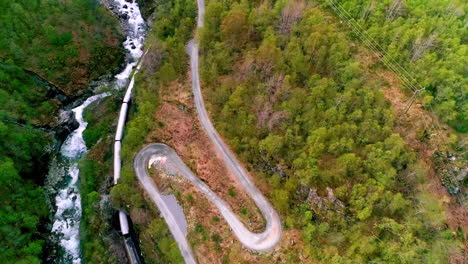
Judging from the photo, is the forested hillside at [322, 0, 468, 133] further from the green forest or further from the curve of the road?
the curve of the road

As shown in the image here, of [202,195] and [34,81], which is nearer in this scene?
[202,195]

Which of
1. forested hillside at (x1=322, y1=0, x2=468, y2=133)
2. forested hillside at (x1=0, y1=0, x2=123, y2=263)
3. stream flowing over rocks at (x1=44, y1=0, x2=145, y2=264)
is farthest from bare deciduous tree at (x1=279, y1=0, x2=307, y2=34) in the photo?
forested hillside at (x1=0, y1=0, x2=123, y2=263)

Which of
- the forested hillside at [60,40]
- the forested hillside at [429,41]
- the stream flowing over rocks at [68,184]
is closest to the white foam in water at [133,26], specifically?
the stream flowing over rocks at [68,184]

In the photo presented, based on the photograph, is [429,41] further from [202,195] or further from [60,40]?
[60,40]

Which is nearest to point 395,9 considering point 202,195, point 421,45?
point 421,45

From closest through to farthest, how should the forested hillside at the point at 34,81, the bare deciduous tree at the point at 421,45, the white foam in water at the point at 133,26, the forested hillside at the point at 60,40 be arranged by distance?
1. the bare deciduous tree at the point at 421,45
2. the forested hillside at the point at 34,81
3. the forested hillside at the point at 60,40
4. the white foam in water at the point at 133,26

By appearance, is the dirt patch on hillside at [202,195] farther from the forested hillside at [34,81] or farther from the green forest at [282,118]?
the forested hillside at [34,81]
